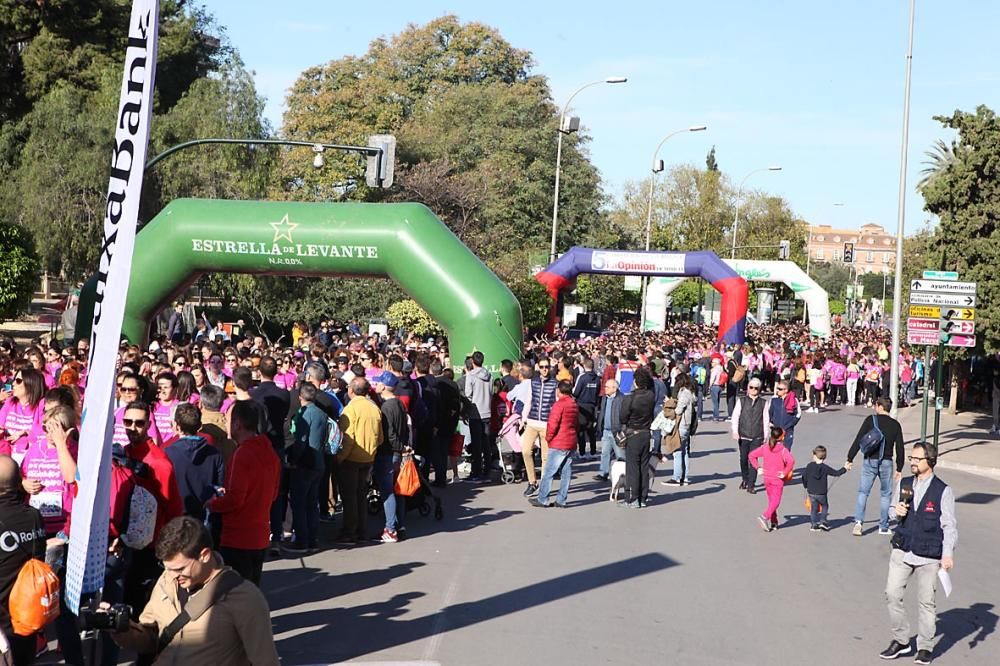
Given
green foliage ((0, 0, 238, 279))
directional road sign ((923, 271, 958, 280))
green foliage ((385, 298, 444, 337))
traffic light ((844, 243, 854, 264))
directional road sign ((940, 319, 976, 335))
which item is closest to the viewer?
directional road sign ((940, 319, 976, 335))

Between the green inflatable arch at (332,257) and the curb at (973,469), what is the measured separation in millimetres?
7983

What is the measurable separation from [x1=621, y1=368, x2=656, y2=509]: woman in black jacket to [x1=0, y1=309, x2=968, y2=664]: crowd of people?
2cm

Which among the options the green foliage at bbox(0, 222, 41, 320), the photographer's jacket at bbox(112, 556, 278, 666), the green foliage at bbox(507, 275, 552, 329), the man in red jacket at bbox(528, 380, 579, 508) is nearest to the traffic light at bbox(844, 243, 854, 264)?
the green foliage at bbox(507, 275, 552, 329)

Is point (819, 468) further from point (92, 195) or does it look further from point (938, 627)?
point (92, 195)

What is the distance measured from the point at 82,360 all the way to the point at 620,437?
639 centimetres

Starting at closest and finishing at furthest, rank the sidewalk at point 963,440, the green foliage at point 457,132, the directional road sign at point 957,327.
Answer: the directional road sign at point 957,327
the sidewalk at point 963,440
the green foliage at point 457,132

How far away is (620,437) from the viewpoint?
48.4ft

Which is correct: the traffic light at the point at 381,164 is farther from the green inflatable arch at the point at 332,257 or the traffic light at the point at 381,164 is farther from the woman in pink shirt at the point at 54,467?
the woman in pink shirt at the point at 54,467

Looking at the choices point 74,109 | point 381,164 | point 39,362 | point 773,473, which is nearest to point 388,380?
point 39,362

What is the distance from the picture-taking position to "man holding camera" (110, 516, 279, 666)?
455cm

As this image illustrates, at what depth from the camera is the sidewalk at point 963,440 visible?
21.9m

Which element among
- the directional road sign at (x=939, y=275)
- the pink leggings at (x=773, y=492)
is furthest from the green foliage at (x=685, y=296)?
the pink leggings at (x=773, y=492)

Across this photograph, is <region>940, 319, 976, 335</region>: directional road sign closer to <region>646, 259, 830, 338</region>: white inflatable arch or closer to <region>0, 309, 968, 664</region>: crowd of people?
<region>0, 309, 968, 664</region>: crowd of people

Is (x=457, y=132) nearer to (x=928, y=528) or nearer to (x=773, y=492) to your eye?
(x=773, y=492)
